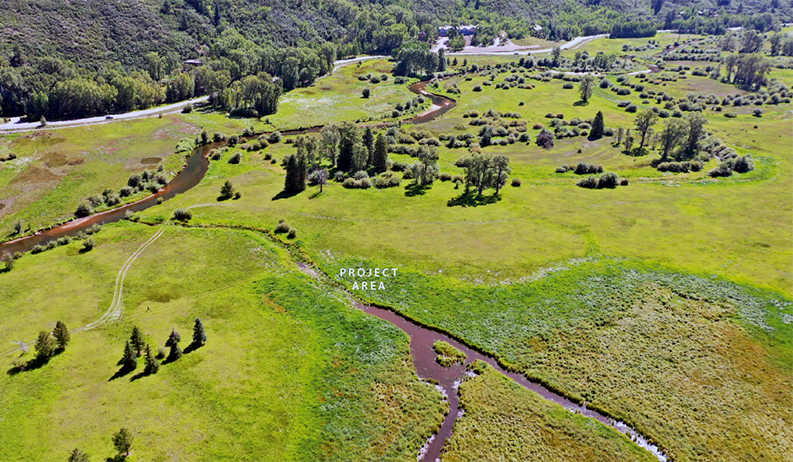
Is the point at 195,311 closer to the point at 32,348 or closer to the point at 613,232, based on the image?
the point at 32,348

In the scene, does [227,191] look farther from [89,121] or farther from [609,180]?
[609,180]

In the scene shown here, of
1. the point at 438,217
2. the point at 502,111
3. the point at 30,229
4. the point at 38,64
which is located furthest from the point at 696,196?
the point at 38,64

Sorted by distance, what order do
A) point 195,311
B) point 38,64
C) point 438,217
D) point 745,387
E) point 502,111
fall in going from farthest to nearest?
point 502,111
point 38,64
point 438,217
point 195,311
point 745,387

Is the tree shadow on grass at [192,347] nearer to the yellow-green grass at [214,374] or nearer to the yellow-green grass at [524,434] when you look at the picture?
the yellow-green grass at [214,374]

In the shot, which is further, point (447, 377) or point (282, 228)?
point (282, 228)

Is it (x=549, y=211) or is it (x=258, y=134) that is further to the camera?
(x=258, y=134)

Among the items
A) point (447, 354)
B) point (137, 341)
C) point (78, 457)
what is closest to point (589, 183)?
point (447, 354)
